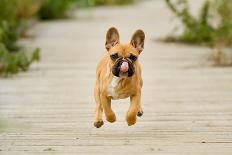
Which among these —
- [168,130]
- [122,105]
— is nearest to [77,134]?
[168,130]

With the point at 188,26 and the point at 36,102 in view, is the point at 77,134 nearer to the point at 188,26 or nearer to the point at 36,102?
the point at 36,102

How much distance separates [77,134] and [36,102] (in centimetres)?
202

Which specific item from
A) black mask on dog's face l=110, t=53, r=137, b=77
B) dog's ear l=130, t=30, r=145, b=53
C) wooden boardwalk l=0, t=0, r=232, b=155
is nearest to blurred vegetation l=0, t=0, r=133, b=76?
wooden boardwalk l=0, t=0, r=232, b=155

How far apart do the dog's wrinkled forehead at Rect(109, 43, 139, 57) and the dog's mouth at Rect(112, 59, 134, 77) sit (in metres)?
0.08

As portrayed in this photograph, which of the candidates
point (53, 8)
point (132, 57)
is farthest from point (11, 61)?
point (53, 8)

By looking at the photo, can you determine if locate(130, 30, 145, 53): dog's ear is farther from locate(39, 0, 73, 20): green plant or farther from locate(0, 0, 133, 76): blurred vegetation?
locate(39, 0, 73, 20): green plant

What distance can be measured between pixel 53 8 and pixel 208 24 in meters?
8.53

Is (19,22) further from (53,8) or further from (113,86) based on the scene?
(113,86)

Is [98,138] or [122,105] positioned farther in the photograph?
[122,105]

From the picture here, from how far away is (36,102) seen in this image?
9.03m

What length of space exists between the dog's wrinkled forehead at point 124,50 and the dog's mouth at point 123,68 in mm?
80

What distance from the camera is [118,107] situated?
870 centimetres

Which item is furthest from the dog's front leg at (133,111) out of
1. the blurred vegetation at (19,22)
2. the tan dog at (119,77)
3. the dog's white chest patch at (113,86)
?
the blurred vegetation at (19,22)

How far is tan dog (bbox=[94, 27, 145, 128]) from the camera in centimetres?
647
